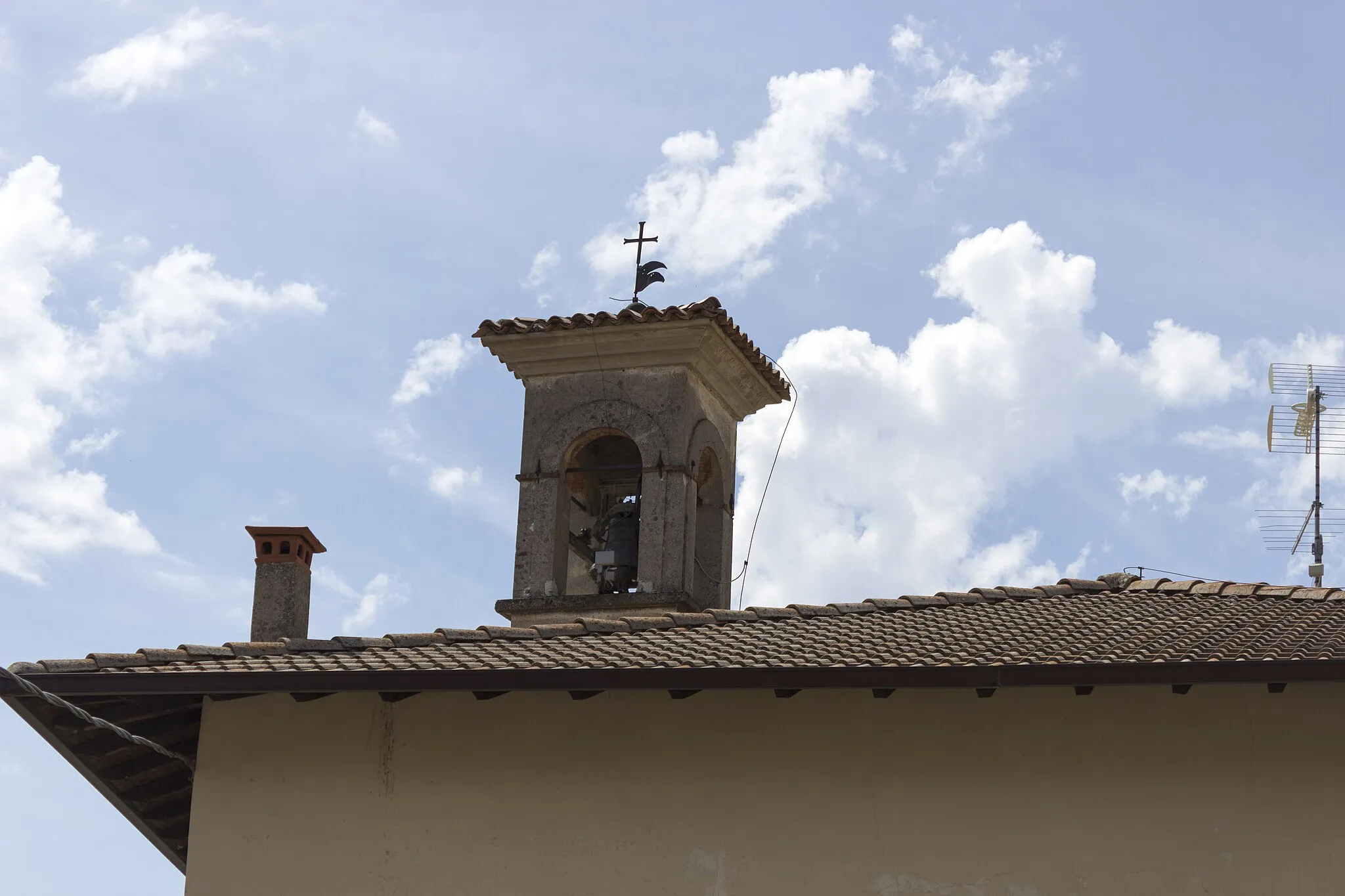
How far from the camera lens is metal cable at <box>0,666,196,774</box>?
26.4 feet

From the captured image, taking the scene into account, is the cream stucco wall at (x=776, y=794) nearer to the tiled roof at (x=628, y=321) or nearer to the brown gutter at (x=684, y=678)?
the brown gutter at (x=684, y=678)

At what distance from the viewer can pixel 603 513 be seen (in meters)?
12.7

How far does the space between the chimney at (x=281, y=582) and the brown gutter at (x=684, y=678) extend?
9.13 ft

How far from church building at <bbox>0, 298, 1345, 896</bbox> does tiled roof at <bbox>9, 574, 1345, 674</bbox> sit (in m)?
0.03

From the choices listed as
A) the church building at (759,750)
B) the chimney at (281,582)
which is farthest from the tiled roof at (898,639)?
the chimney at (281,582)

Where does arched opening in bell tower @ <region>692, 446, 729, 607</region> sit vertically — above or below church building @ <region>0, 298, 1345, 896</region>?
above

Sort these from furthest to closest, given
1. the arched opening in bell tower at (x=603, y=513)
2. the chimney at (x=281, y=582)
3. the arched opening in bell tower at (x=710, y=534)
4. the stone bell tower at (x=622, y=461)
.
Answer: the arched opening in bell tower at (x=710, y=534), the arched opening in bell tower at (x=603, y=513), the stone bell tower at (x=622, y=461), the chimney at (x=281, y=582)

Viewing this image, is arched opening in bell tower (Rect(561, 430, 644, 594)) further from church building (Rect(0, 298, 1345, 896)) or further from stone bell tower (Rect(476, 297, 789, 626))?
church building (Rect(0, 298, 1345, 896))

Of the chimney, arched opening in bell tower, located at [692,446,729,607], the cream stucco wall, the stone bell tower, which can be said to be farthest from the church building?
arched opening in bell tower, located at [692,446,729,607]

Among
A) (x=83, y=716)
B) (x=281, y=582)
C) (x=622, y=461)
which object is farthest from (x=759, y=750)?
(x=622, y=461)

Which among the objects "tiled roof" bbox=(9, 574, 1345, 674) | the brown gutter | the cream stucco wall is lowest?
the cream stucco wall

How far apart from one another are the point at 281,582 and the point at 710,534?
316cm

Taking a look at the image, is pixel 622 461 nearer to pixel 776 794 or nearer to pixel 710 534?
pixel 710 534

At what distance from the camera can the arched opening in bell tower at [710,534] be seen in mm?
12656
